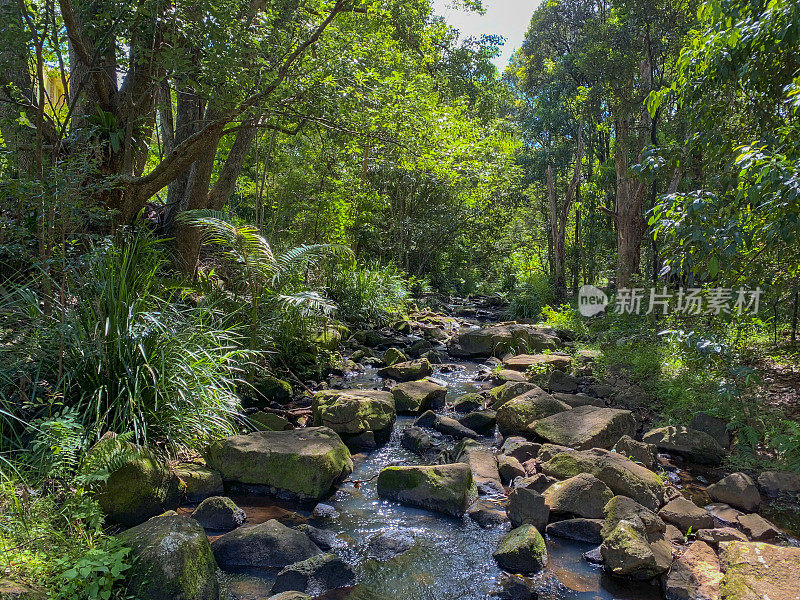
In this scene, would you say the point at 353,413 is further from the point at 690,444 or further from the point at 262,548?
the point at 690,444

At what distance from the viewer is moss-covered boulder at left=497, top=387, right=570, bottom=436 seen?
5.95 metres

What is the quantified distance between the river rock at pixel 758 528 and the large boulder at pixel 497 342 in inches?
234

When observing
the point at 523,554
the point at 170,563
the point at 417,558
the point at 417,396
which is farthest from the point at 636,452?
the point at 170,563

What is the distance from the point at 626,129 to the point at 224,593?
9824 millimetres

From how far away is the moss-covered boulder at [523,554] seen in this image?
3490 millimetres

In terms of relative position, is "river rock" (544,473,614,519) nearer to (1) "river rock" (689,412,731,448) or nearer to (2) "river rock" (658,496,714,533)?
(2) "river rock" (658,496,714,533)

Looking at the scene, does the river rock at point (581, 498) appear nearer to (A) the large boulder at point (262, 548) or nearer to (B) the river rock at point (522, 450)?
→ (B) the river rock at point (522, 450)

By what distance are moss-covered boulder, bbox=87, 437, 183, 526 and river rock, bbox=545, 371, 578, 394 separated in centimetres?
532

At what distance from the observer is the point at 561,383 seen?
7.67 meters

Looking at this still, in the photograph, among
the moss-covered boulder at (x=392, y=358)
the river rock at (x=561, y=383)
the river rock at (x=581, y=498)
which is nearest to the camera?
the river rock at (x=581, y=498)

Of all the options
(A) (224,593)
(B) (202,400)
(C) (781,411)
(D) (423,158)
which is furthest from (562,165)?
(A) (224,593)

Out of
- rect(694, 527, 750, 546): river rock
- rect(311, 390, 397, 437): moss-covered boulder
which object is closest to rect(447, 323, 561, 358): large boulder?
rect(311, 390, 397, 437): moss-covered boulder

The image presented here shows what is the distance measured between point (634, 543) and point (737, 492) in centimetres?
157

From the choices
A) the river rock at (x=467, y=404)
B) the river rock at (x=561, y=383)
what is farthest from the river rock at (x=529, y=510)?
the river rock at (x=561, y=383)
